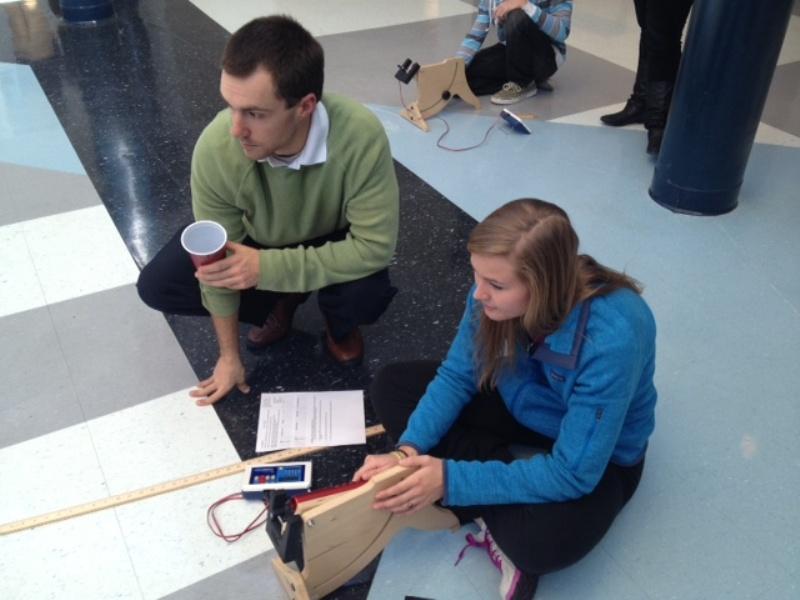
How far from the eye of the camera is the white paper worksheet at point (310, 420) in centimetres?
183

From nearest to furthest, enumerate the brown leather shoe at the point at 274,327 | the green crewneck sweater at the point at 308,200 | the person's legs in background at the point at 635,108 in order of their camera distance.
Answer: the green crewneck sweater at the point at 308,200
the brown leather shoe at the point at 274,327
the person's legs in background at the point at 635,108

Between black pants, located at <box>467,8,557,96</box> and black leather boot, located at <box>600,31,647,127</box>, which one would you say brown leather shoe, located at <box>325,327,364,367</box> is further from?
black pants, located at <box>467,8,557,96</box>

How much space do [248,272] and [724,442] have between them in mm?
1252

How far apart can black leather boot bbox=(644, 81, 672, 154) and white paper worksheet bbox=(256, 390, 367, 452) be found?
189cm

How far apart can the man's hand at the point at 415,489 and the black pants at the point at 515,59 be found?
2.71 metres

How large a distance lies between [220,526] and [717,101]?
2.11 m

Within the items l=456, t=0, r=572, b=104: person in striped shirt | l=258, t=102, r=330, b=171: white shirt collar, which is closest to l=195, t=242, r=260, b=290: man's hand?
l=258, t=102, r=330, b=171: white shirt collar

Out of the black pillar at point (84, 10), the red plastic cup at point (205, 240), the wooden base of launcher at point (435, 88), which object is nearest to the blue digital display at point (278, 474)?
the red plastic cup at point (205, 240)

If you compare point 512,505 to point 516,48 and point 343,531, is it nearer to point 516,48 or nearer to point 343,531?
point 343,531

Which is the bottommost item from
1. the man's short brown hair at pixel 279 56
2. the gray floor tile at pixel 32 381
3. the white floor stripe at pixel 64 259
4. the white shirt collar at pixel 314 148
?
the white floor stripe at pixel 64 259

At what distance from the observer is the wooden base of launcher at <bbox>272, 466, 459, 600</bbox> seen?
4.24 feet

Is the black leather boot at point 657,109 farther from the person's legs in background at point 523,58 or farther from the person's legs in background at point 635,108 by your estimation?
the person's legs in background at point 523,58

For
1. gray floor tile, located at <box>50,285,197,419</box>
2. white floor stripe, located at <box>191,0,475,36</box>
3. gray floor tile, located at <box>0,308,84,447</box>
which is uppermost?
gray floor tile, located at <box>0,308,84,447</box>

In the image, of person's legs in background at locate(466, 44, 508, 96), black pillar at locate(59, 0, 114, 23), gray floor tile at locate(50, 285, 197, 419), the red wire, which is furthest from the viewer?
black pillar at locate(59, 0, 114, 23)
